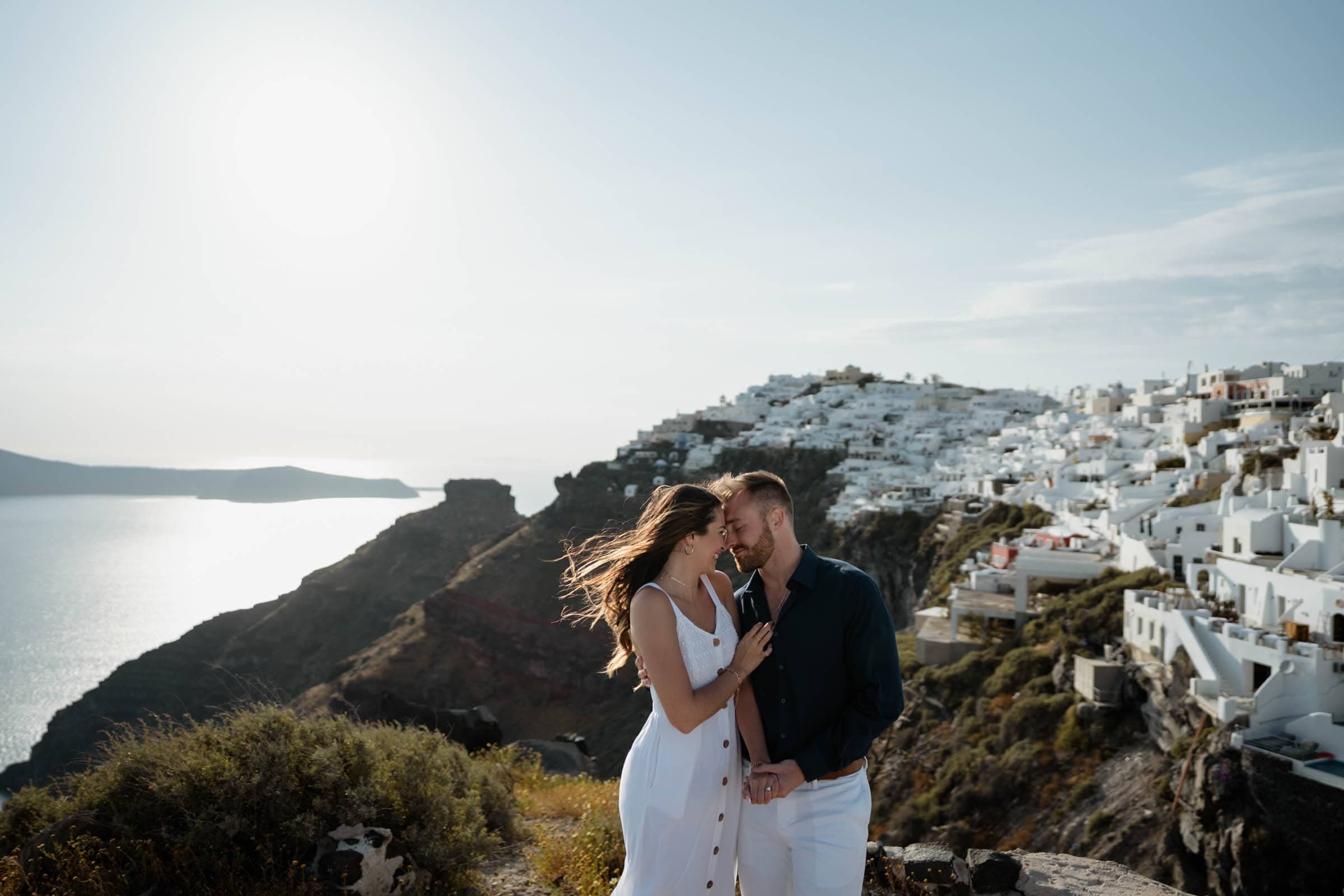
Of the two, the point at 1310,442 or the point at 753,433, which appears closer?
the point at 1310,442

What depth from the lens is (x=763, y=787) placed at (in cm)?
248

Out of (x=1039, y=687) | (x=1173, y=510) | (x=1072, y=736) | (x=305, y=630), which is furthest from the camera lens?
Result: (x=305, y=630)

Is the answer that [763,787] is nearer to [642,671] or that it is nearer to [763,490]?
[642,671]

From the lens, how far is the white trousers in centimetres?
249

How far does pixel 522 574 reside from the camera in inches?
1735

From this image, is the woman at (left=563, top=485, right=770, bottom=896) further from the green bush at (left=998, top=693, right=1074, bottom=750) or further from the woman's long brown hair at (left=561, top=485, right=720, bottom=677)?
the green bush at (left=998, top=693, right=1074, bottom=750)

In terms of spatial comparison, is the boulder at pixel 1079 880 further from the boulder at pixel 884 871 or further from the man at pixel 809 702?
the man at pixel 809 702

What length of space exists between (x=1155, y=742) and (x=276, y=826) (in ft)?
52.7

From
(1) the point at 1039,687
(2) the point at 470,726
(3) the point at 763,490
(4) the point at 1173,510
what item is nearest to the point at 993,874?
(3) the point at 763,490

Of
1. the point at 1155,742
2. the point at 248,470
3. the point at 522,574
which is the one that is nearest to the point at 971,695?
the point at 1155,742

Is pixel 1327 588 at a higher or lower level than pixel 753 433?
lower

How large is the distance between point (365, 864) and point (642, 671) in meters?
2.00

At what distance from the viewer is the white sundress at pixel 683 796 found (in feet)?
8.26

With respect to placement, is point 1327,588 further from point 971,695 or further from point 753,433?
point 753,433
